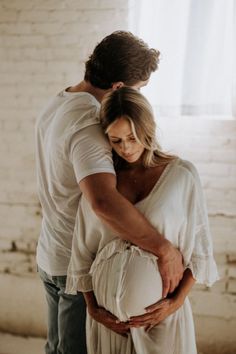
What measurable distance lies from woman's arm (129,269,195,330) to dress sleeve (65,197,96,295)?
212 mm

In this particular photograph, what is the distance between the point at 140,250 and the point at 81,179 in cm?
29

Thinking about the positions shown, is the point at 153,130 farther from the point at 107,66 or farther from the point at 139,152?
A: the point at 107,66

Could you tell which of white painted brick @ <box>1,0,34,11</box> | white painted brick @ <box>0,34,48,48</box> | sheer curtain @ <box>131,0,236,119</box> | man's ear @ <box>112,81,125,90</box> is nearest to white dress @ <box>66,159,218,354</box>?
man's ear @ <box>112,81,125,90</box>

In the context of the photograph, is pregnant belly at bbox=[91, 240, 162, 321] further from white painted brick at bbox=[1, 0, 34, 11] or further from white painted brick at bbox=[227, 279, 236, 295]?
white painted brick at bbox=[1, 0, 34, 11]

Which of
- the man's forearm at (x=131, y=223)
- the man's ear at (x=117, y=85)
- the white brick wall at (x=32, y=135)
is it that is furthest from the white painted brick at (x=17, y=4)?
the man's forearm at (x=131, y=223)

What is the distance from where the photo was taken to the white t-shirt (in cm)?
138

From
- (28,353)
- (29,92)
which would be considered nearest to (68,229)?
(29,92)

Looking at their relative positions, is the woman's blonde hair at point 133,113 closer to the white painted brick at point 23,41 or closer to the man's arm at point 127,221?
the man's arm at point 127,221

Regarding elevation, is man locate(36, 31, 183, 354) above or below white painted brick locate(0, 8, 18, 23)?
below

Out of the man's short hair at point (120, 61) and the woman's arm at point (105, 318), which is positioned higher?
the man's short hair at point (120, 61)

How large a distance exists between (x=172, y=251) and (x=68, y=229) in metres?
0.47

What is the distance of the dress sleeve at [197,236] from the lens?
4.40 ft

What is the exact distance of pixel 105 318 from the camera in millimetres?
1400

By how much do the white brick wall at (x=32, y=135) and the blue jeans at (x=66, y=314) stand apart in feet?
3.15
